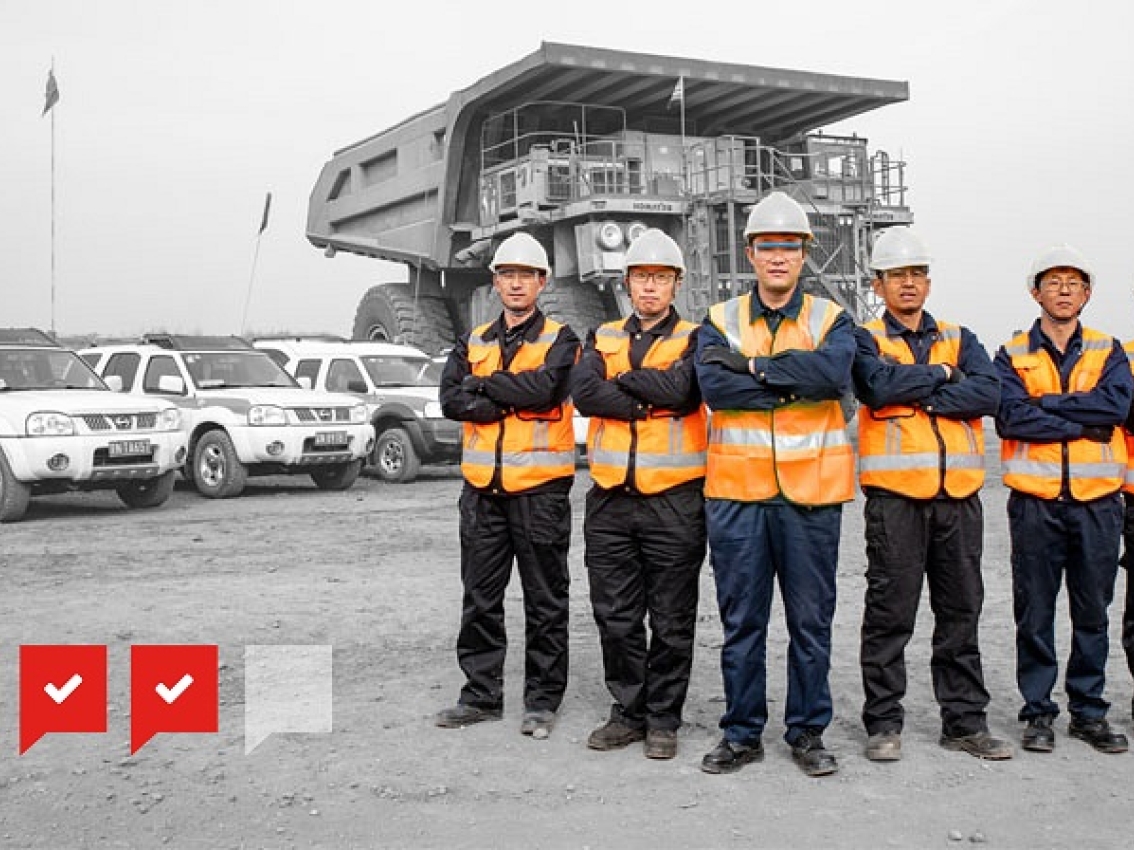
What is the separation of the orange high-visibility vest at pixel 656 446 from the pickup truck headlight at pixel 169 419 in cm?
803

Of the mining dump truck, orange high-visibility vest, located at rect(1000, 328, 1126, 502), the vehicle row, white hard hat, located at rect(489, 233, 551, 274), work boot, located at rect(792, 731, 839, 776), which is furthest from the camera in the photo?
the mining dump truck

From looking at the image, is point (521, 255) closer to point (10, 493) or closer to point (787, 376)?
point (787, 376)

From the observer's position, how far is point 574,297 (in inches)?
719

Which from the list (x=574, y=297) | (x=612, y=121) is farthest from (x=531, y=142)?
(x=574, y=297)

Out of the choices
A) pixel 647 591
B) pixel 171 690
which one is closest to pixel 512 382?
pixel 647 591

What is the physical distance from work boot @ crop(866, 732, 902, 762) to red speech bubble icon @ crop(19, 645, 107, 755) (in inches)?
114

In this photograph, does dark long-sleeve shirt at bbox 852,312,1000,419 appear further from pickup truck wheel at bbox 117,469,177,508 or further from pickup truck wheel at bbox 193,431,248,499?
pickup truck wheel at bbox 193,431,248,499

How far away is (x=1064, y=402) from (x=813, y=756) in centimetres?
162

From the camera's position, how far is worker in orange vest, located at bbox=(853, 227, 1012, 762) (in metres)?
4.73

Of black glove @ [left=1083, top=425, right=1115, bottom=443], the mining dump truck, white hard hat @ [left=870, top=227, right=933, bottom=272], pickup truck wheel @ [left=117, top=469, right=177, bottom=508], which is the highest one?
the mining dump truck

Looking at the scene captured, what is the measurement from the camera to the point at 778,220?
4.71 meters

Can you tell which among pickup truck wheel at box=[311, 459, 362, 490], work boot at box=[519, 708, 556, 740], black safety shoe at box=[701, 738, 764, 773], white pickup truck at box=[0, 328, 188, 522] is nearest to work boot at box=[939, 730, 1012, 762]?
black safety shoe at box=[701, 738, 764, 773]

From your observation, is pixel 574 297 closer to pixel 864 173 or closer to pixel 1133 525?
pixel 864 173

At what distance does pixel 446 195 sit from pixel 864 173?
646 cm
